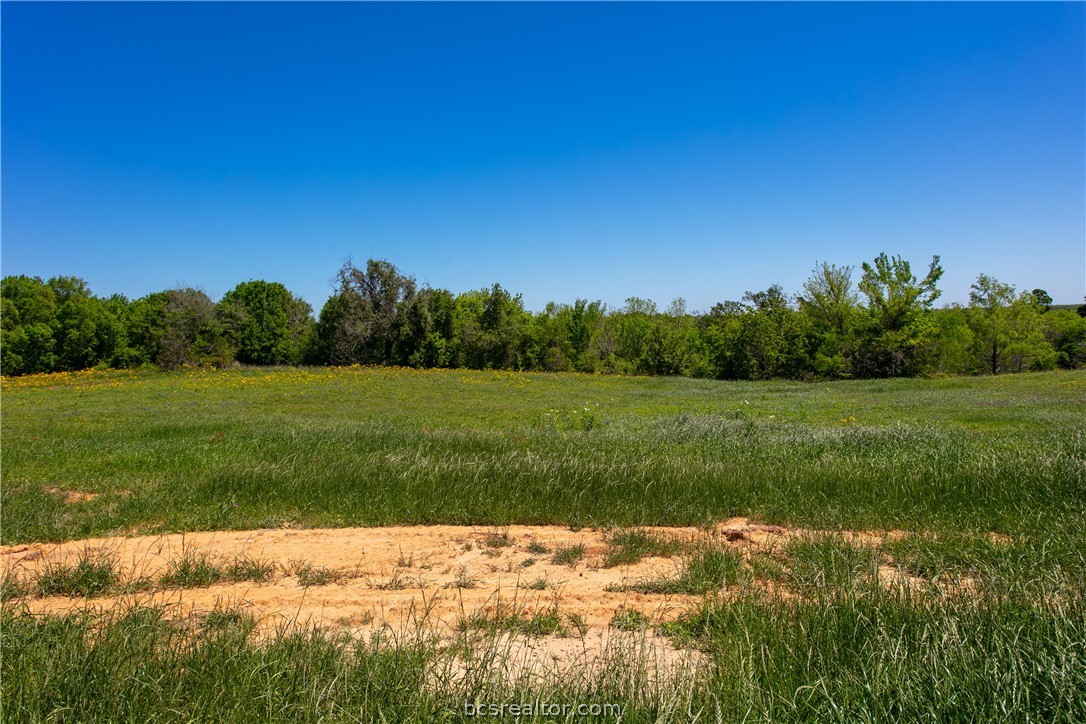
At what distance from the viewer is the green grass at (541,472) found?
779 cm

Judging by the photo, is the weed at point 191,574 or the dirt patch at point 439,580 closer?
the dirt patch at point 439,580

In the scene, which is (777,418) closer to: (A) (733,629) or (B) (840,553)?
(B) (840,553)

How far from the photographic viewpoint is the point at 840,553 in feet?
18.3

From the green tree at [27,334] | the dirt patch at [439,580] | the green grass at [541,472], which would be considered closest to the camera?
the dirt patch at [439,580]

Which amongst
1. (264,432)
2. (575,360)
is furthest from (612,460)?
(575,360)

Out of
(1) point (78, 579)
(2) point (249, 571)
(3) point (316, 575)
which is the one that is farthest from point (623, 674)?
(1) point (78, 579)

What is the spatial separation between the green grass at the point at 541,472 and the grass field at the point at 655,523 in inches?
2.2

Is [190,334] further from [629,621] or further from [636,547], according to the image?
[629,621]

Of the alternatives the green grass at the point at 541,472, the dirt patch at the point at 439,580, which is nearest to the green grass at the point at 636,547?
the dirt patch at the point at 439,580

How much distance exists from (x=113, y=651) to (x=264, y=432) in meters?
12.1

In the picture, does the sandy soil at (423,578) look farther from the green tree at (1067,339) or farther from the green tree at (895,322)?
the green tree at (1067,339)

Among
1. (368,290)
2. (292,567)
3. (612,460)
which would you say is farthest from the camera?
(368,290)

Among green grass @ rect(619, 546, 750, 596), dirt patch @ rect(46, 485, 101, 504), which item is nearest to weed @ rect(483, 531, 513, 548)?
green grass @ rect(619, 546, 750, 596)

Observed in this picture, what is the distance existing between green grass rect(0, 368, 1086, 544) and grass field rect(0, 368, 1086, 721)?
0.18 ft
